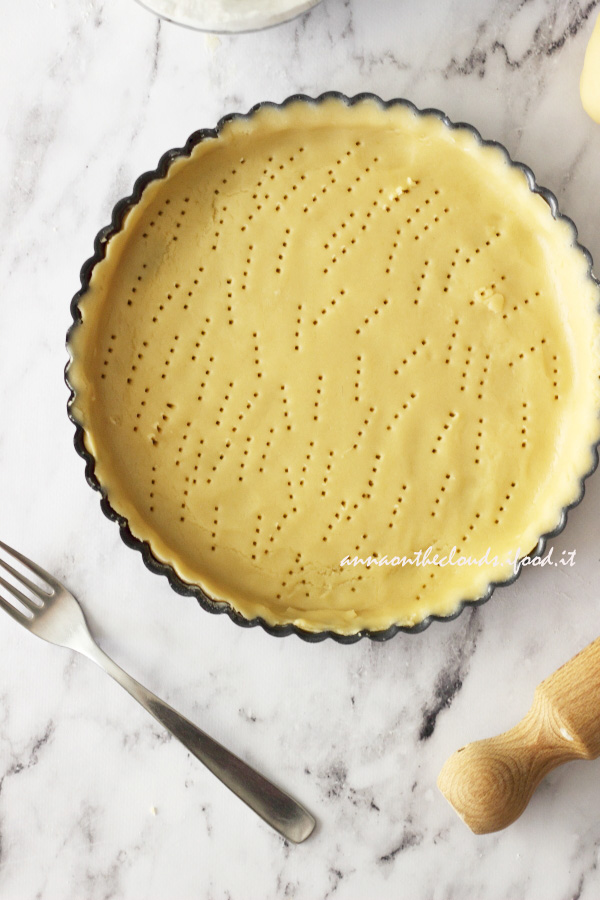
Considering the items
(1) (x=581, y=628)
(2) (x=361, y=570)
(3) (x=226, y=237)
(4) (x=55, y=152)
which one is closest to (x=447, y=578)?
(2) (x=361, y=570)

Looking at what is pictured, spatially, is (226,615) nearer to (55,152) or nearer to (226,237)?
(226,237)

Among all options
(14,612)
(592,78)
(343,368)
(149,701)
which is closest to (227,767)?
(149,701)

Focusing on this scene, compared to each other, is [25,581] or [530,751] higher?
[530,751]

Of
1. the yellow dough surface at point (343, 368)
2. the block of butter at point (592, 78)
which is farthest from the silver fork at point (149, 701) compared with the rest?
the block of butter at point (592, 78)

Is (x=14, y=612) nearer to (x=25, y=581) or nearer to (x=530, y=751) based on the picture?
(x=25, y=581)

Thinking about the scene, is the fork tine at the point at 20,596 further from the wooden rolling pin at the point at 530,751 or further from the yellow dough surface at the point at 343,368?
the wooden rolling pin at the point at 530,751

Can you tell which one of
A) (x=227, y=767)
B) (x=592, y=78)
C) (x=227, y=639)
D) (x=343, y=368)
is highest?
(x=592, y=78)

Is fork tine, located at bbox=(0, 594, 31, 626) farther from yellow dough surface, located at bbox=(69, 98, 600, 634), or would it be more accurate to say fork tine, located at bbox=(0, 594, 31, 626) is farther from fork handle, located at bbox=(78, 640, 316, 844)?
yellow dough surface, located at bbox=(69, 98, 600, 634)
